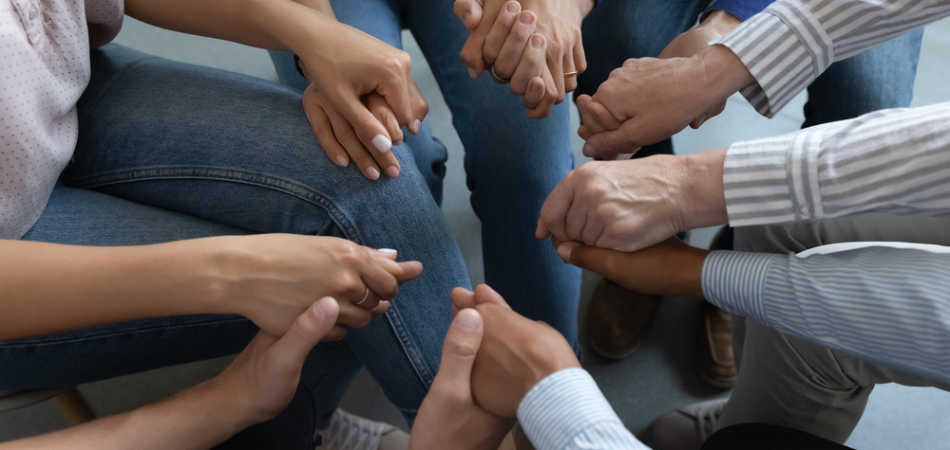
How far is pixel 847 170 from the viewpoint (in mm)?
641

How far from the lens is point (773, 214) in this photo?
0.68 m

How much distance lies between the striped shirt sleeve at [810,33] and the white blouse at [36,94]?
0.87 meters

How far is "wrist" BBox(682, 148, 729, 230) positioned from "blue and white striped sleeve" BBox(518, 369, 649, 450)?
26 cm

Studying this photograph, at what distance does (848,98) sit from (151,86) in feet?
3.70

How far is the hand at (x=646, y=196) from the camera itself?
2.36 ft

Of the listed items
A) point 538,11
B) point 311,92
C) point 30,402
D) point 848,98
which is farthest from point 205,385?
point 848,98

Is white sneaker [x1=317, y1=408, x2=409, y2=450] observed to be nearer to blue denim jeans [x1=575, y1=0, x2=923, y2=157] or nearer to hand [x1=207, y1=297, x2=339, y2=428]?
hand [x1=207, y1=297, x2=339, y2=428]

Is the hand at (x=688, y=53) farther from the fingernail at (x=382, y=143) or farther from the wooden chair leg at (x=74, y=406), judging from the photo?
the wooden chair leg at (x=74, y=406)

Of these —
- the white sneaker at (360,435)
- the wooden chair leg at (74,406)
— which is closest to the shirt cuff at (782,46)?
the white sneaker at (360,435)

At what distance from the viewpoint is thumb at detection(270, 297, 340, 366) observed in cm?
66

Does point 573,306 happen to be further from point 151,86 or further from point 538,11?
point 151,86

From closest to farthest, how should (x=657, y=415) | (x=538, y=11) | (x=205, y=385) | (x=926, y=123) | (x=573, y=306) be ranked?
(x=926, y=123), (x=205, y=385), (x=538, y=11), (x=573, y=306), (x=657, y=415)

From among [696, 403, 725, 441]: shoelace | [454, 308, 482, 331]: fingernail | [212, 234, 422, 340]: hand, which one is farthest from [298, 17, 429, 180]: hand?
[696, 403, 725, 441]: shoelace

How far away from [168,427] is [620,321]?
857 mm
